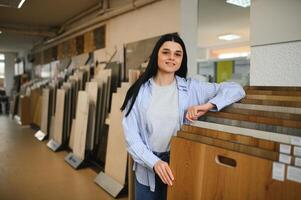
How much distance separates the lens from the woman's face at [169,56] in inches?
54.7

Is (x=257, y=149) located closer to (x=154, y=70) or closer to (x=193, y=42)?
(x=154, y=70)

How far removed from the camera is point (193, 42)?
296 cm

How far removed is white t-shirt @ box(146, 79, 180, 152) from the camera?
1383mm

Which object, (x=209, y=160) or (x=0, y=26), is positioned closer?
Answer: (x=209, y=160)

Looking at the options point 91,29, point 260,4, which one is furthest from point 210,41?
point 260,4

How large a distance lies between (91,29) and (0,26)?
2737mm

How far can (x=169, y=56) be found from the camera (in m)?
1.40

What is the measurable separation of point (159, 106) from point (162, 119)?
0.07 metres

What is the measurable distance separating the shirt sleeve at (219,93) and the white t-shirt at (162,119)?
126 mm

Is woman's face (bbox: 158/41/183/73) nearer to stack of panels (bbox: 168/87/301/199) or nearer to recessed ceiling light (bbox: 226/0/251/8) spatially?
stack of panels (bbox: 168/87/301/199)

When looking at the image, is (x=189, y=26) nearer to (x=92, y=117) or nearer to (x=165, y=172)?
(x=92, y=117)

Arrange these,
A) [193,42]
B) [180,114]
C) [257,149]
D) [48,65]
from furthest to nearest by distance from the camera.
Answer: [48,65]
[193,42]
[180,114]
[257,149]

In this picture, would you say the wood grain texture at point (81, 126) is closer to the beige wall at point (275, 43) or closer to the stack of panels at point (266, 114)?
the beige wall at point (275, 43)

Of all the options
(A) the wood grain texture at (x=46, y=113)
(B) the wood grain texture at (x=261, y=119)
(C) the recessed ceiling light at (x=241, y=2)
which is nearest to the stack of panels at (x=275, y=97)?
(B) the wood grain texture at (x=261, y=119)
